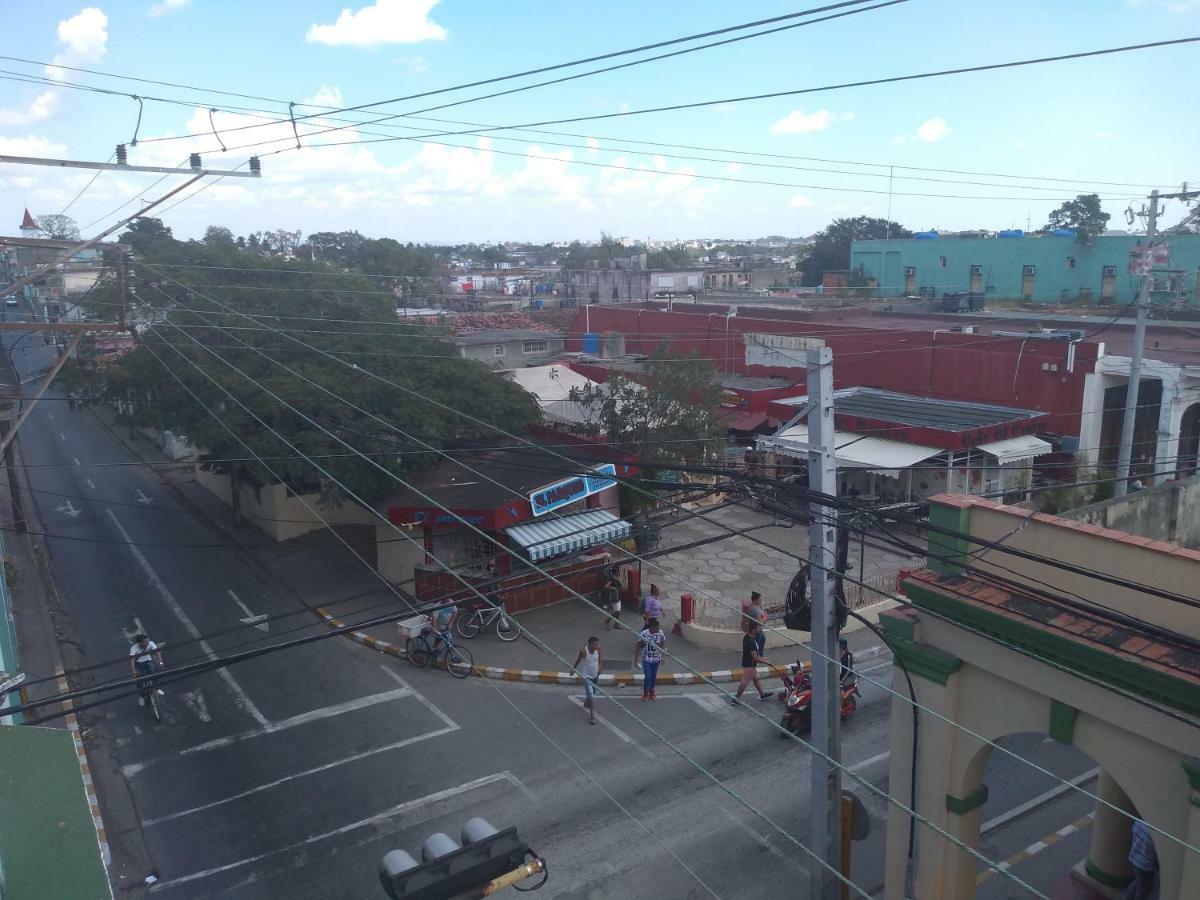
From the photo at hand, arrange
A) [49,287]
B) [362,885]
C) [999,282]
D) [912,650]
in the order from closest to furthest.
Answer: [912,650] < [362,885] < [999,282] < [49,287]

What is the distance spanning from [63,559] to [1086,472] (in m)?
21.9

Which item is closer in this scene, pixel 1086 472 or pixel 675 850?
pixel 675 850

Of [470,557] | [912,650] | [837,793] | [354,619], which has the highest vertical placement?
[912,650]

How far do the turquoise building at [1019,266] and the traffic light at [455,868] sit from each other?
36.7 m

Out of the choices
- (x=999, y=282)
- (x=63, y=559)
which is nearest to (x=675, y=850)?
(x=63, y=559)

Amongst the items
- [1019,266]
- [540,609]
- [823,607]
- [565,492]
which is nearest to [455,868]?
[823,607]

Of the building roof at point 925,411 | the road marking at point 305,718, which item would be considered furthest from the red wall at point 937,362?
the road marking at point 305,718

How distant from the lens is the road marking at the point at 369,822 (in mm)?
8797

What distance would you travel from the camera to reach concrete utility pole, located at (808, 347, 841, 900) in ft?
21.0

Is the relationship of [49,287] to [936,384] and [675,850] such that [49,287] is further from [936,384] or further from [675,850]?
[675,850]

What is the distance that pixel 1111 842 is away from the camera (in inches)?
321

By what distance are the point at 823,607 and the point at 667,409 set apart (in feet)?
37.9

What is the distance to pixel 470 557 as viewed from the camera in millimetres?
16156

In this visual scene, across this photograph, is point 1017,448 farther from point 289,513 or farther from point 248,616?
point 289,513
